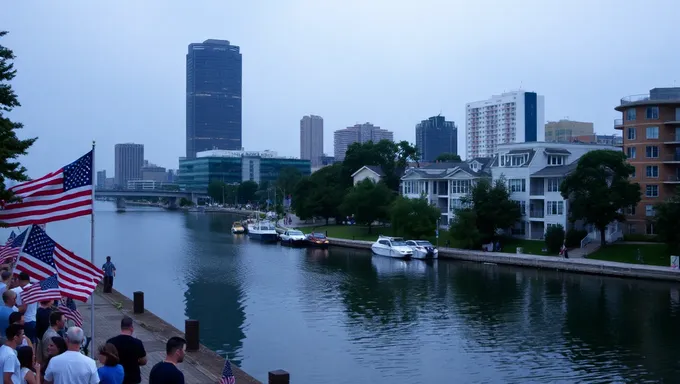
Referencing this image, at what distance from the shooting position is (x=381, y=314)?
37062 mm

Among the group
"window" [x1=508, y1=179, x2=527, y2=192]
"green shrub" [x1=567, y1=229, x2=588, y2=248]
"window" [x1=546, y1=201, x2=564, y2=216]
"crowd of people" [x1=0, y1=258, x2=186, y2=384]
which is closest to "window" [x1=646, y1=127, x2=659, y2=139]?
"window" [x1=546, y1=201, x2=564, y2=216]

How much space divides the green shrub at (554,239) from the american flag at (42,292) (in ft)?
173

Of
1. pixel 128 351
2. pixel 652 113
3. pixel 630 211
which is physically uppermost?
pixel 652 113

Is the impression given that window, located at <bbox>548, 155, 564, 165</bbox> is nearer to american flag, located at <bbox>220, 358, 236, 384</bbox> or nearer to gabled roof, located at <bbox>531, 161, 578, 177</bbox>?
gabled roof, located at <bbox>531, 161, 578, 177</bbox>

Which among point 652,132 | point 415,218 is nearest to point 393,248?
point 415,218

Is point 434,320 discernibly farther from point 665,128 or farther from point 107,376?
point 665,128

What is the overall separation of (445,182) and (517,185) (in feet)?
50.1

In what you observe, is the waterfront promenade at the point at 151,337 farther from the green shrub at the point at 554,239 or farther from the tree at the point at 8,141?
the green shrub at the point at 554,239

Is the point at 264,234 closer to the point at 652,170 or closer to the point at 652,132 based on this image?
the point at 652,170

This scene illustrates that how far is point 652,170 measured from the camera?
65.2 m

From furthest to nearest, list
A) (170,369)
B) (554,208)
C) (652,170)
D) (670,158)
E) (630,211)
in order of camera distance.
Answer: (554,208) → (630,211) → (652,170) → (670,158) → (170,369)

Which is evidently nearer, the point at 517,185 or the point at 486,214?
the point at 486,214

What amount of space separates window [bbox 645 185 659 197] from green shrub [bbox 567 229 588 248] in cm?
818

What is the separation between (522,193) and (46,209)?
6220 cm
